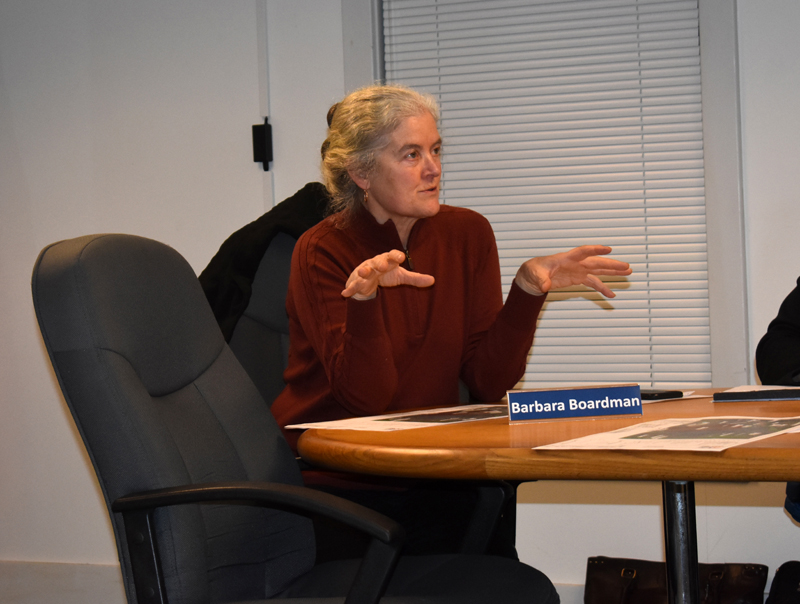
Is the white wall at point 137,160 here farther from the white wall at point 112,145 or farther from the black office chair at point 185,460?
the black office chair at point 185,460

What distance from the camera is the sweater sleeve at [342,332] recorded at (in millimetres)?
1533

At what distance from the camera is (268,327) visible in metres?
2.08

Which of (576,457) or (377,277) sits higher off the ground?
(377,277)

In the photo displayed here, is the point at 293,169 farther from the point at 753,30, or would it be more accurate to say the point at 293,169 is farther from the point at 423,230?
the point at 753,30

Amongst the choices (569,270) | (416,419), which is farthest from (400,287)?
(416,419)

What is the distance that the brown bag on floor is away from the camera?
2344 millimetres

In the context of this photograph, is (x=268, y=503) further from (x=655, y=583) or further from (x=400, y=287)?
(x=655, y=583)

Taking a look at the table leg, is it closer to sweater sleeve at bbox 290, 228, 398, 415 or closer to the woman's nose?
sweater sleeve at bbox 290, 228, 398, 415

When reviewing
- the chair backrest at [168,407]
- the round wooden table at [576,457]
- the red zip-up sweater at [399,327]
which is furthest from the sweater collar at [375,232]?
the round wooden table at [576,457]

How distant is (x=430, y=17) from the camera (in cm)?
283

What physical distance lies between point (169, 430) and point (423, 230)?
3.09 ft

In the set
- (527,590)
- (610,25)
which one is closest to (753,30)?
(610,25)

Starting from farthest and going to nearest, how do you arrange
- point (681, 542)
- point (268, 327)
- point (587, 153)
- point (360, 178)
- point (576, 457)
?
point (587, 153) < point (268, 327) < point (360, 178) < point (681, 542) < point (576, 457)

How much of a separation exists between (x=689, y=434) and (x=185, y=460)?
73cm
